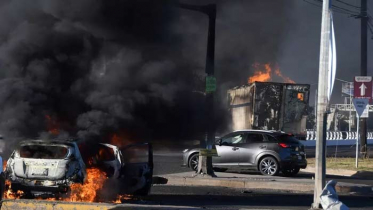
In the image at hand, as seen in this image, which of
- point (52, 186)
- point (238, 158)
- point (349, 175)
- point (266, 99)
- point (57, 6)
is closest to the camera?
point (52, 186)

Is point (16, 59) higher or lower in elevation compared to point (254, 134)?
higher

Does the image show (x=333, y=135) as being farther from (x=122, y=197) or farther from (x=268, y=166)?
(x=122, y=197)

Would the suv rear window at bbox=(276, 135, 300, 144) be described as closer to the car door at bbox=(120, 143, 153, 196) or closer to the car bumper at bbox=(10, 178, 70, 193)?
the car door at bbox=(120, 143, 153, 196)

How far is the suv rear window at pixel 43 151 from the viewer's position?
9.81m

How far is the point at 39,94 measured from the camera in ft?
39.9

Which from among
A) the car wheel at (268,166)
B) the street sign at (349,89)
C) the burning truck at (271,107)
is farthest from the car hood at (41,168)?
the street sign at (349,89)

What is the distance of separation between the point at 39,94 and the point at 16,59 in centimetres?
93

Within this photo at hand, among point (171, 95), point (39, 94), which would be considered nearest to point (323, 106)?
point (171, 95)

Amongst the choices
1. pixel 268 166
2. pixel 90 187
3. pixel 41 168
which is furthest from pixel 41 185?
pixel 268 166

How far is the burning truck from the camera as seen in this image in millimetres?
23156

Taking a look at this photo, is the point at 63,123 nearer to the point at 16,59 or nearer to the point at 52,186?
the point at 16,59

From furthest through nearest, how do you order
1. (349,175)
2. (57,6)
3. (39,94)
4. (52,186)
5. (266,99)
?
(266,99) < (349,175) < (57,6) < (39,94) < (52,186)

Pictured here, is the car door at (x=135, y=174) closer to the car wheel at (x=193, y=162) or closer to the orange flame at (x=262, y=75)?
the car wheel at (x=193, y=162)

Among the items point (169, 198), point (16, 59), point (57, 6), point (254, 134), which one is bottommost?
point (169, 198)
